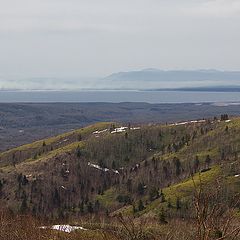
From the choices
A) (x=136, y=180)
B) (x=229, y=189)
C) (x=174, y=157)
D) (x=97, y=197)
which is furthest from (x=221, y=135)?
(x=229, y=189)

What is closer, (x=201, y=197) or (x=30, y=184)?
(x=201, y=197)

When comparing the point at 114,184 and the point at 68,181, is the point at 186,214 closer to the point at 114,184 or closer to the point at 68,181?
the point at 114,184

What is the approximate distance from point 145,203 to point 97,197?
91.3 ft

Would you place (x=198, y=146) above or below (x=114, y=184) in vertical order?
above

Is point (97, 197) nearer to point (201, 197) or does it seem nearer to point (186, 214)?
point (186, 214)

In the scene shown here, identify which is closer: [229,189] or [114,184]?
[229,189]

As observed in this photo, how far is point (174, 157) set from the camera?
597 feet

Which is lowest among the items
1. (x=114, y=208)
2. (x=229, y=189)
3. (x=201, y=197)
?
(x=114, y=208)

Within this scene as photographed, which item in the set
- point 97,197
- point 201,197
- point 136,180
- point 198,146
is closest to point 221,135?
point 198,146

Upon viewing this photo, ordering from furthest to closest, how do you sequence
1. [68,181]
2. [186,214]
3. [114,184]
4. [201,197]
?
[68,181]
[114,184]
[186,214]
[201,197]

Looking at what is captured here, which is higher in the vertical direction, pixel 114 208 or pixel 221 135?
pixel 221 135

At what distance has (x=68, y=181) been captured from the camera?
623 feet

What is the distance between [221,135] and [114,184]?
1735 inches

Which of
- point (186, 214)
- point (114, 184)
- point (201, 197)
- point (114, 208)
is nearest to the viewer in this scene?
point (201, 197)
